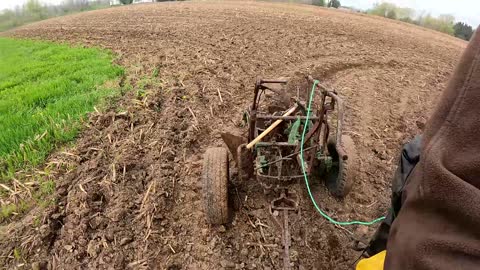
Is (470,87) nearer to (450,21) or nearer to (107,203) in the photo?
(107,203)

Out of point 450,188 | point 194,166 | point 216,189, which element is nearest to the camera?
point 450,188

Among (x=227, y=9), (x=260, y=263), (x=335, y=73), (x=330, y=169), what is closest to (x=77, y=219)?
(x=260, y=263)

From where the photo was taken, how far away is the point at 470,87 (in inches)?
47.0

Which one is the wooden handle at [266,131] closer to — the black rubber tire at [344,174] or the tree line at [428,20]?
the black rubber tire at [344,174]

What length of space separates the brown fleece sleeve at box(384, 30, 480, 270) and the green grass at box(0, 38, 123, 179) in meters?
5.21

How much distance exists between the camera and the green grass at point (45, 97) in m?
5.46

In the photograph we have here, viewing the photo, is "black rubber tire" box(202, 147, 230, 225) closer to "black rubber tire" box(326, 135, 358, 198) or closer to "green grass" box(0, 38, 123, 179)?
"black rubber tire" box(326, 135, 358, 198)

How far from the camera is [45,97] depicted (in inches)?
299

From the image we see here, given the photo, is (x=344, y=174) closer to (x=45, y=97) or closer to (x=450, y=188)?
(x=450, y=188)

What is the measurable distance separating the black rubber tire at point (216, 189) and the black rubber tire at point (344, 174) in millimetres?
1314

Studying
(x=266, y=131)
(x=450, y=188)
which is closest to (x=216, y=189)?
(x=266, y=131)

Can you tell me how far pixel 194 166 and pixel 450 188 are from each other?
4.00 metres

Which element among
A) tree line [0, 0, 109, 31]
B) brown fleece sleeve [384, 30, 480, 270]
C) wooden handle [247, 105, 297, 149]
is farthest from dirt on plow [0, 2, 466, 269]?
tree line [0, 0, 109, 31]

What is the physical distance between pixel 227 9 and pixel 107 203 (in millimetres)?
17090
